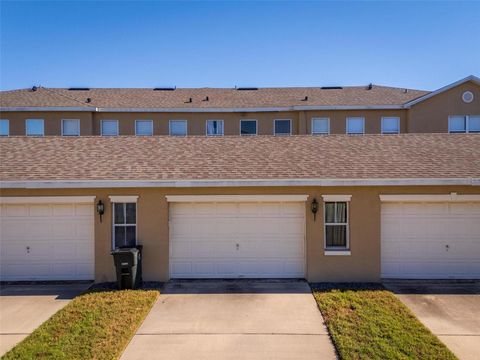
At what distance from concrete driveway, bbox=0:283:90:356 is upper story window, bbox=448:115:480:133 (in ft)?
73.8

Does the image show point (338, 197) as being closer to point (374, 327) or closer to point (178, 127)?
point (374, 327)

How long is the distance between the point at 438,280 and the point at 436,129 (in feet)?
47.3

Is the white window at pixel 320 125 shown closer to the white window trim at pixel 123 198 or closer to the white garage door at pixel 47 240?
the white window trim at pixel 123 198

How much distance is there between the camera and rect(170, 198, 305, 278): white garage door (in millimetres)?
10258

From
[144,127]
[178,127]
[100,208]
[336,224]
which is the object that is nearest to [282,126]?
[178,127]

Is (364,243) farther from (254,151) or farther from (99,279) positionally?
(99,279)

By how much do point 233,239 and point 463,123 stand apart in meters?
19.1

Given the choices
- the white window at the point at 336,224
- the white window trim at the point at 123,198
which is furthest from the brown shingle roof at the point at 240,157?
the white window at the point at 336,224

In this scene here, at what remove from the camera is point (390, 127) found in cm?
2241

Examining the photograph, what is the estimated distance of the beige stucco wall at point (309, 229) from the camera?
9.90 meters

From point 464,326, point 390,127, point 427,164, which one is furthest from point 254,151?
point 390,127

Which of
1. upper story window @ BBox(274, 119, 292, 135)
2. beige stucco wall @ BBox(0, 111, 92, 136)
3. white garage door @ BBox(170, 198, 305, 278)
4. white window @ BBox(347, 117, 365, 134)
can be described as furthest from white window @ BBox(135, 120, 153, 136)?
white garage door @ BBox(170, 198, 305, 278)

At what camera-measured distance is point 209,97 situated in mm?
24656

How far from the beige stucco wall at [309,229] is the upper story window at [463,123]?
13557 millimetres
